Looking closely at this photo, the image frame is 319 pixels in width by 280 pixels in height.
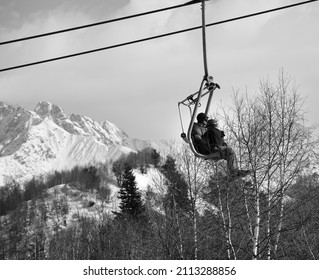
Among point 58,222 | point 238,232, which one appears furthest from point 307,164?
point 58,222

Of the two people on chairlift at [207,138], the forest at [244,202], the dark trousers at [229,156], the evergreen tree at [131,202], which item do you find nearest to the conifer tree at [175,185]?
the forest at [244,202]

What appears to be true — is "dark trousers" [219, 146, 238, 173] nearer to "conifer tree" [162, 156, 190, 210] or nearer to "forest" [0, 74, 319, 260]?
"forest" [0, 74, 319, 260]

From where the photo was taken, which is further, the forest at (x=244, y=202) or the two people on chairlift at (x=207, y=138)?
the forest at (x=244, y=202)

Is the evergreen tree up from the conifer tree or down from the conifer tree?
up

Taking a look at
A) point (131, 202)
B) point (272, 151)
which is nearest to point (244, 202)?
point (272, 151)

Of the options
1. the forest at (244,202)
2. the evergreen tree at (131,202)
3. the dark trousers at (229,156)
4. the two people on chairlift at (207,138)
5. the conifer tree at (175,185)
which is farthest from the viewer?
the evergreen tree at (131,202)

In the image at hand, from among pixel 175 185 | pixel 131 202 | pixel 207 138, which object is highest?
pixel 131 202

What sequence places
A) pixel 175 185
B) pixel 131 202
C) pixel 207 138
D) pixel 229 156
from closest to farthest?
pixel 207 138 → pixel 229 156 → pixel 175 185 → pixel 131 202

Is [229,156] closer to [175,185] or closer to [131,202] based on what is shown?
[175,185]

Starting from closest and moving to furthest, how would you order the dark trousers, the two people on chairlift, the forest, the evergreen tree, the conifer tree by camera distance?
the two people on chairlift
the dark trousers
the forest
the conifer tree
the evergreen tree

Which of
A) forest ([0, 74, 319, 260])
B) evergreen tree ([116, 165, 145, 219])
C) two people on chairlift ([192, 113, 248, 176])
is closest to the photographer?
two people on chairlift ([192, 113, 248, 176])

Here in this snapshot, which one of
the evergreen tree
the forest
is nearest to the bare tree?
the forest

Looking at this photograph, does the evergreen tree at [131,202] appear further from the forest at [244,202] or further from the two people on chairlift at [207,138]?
the two people on chairlift at [207,138]
